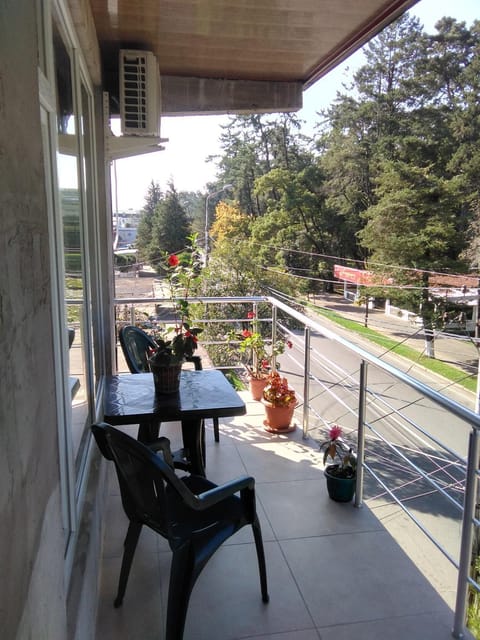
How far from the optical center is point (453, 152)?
1780 cm

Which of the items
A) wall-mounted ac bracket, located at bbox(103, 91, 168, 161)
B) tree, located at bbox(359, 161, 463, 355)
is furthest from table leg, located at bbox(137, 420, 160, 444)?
tree, located at bbox(359, 161, 463, 355)

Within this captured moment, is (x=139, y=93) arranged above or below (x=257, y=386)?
above

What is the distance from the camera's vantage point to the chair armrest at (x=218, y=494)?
1.53 m

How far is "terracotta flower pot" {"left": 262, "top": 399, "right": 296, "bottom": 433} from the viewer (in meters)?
3.40

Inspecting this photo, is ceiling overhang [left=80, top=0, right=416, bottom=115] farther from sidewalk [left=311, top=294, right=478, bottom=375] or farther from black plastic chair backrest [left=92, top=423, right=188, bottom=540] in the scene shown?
sidewalk [left=311, top=294, right=478, bottom=375]

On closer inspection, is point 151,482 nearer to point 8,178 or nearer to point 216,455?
point 8,178

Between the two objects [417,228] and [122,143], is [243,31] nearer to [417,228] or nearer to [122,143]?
[122,143]

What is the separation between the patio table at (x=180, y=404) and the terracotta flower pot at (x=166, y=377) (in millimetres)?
32

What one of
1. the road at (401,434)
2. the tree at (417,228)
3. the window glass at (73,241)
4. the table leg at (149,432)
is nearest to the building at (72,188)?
the window glass at (73,241)

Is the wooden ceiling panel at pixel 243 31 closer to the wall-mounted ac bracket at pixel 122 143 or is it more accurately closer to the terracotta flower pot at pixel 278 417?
the wall-mounted ac bracket at pixel 122 143

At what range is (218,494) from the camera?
62.4 inches

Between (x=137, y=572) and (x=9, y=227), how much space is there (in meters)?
1.74

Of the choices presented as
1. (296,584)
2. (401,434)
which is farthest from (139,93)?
(401,434)

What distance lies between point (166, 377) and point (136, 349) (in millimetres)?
895
